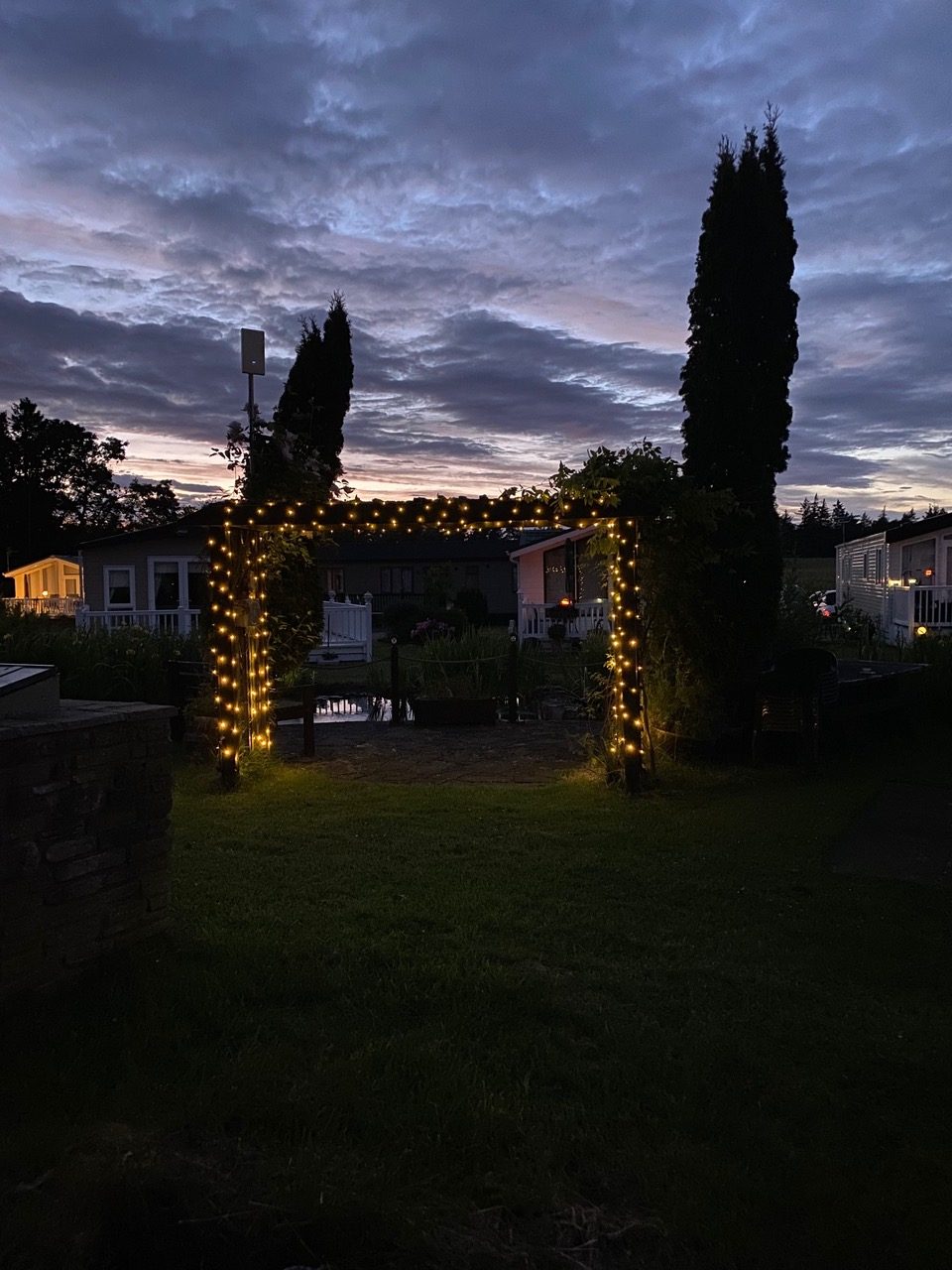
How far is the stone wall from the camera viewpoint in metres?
3.25

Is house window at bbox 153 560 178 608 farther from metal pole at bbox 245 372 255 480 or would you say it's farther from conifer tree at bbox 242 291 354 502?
metal pole at bbox 245 372 255 480

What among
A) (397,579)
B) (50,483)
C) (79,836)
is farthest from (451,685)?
(50,483)

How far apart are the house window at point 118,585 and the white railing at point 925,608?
65.4 feet

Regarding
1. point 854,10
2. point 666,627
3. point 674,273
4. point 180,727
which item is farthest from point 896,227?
point 180,727

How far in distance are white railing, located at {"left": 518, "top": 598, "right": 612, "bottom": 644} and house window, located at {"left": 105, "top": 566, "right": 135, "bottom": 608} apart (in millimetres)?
11059

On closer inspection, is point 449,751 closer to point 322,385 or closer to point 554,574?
point 322,385

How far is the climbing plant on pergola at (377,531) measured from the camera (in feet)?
25.5

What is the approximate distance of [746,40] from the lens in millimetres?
8047

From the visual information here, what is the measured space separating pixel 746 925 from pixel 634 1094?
71.2 inches

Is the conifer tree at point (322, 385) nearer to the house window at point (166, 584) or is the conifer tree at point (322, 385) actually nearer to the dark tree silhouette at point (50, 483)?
the house window at point (166, 584)

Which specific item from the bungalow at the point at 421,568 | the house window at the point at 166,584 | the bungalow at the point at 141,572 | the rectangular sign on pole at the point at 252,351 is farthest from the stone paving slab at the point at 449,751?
the bungalow at the point at 421,568

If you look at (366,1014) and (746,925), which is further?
(746,925)

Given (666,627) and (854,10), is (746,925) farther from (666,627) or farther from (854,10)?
(854,10)

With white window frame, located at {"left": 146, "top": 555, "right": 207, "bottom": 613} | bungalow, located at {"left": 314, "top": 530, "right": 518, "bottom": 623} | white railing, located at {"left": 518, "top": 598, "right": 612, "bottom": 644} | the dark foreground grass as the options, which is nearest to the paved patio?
the dark foreground grass
